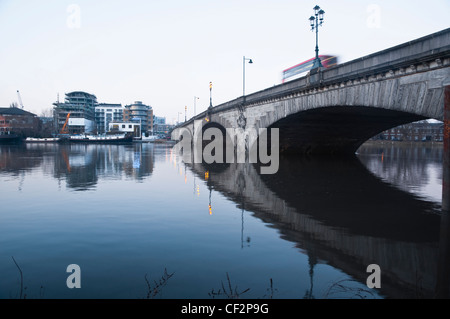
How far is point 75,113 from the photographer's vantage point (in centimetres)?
14312

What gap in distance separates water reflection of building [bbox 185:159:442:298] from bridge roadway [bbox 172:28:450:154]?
16.6 feet

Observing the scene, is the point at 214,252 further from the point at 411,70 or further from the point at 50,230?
the point at 411,70

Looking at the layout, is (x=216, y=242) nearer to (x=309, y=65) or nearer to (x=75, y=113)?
(x=309, y=65)

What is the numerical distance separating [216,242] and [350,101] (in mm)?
16692

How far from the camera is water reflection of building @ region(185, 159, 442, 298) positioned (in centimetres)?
741

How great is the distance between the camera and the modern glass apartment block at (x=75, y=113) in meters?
139

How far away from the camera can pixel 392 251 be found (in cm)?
855

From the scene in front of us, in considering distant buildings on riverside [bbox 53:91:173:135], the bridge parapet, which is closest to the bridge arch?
the bridge parapet

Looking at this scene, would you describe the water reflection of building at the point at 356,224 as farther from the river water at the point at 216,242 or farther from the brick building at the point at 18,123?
the brick building at the point at 18,123

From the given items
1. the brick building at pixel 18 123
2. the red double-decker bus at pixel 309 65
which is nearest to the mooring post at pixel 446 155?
the red double-decker bus at pixel 309 65

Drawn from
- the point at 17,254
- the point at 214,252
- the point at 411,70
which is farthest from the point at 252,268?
the point at 411,70

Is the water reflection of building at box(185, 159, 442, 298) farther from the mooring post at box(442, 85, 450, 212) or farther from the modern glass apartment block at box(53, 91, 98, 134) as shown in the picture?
the modern glass apartment block at box(53, 91, 98, 134)

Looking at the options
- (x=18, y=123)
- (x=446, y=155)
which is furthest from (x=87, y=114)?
(x=446, y=155)
